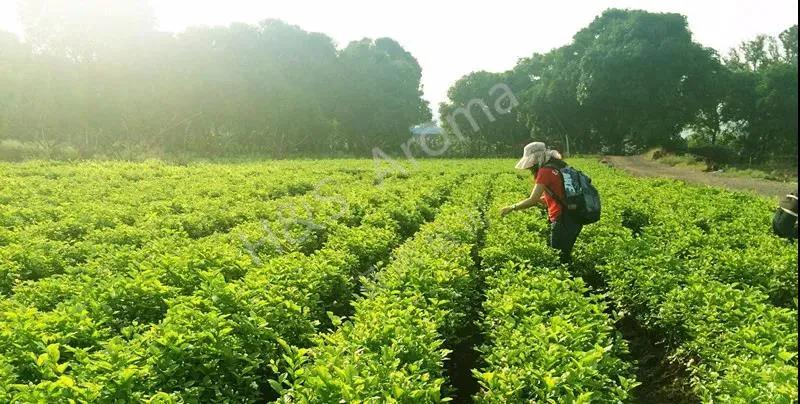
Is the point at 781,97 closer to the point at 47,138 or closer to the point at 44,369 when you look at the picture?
the point at 44,369

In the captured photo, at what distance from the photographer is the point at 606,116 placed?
53094 millimetres

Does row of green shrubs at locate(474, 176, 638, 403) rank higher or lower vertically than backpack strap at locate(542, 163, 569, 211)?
lower

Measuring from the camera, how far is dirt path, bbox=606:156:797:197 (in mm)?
22859

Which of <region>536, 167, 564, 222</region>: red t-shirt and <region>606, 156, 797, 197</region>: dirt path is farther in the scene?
<region>606, 156, 797, 197</region>: dirt path

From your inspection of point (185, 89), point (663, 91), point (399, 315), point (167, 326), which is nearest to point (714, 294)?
point (399, 315)

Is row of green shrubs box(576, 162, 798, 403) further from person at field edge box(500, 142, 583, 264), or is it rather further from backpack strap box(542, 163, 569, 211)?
backpack strap box(542, 163, 569, 211)

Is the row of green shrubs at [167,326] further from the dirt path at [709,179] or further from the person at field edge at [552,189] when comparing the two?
the dirt path at [709,179]

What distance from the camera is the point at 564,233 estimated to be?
7637mm

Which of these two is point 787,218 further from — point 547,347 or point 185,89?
point 185,89

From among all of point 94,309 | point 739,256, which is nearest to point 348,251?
point 94,309

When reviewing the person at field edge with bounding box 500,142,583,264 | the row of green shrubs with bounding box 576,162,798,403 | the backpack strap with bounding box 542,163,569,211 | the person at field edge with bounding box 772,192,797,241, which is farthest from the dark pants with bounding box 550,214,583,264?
the person at field edge with bounding box 772,192,797,241

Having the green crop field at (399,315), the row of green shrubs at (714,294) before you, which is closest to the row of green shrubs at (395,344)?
the green crop field at (399,315)

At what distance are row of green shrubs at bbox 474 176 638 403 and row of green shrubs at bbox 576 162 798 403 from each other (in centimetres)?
81

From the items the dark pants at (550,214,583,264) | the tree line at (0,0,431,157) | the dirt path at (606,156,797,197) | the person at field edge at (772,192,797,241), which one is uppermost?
the tree line at (0,0,431,157)
